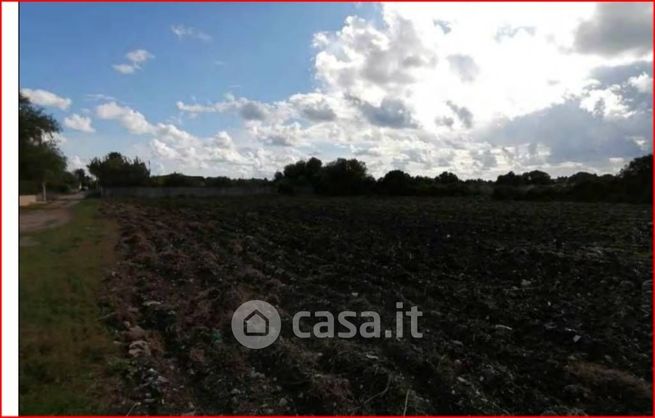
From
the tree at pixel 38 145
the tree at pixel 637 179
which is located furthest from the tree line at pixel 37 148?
the tree at pixel 637 179

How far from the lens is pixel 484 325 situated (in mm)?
6301

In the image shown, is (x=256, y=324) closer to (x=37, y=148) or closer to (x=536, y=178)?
(x=37, y=148)

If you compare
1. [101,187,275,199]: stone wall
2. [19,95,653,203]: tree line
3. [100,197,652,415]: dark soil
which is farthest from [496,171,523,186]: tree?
[100,197,652,415]: dark soil

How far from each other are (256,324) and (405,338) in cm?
209

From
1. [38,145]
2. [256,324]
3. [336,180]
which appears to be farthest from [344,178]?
[256,324]

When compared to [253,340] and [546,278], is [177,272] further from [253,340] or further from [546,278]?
[546,278]

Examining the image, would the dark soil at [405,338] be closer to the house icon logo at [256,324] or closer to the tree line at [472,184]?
the house icon logo at [256,324]

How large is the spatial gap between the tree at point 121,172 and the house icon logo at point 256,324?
57.1 m

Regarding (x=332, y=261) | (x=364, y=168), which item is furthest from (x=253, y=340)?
(x=364, y=168)

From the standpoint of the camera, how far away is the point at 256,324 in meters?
6.51

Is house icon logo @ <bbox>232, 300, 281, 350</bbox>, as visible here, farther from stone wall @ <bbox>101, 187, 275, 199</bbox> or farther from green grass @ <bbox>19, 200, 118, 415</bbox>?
stone wall @ <bbox>101, 187, 275, 199</bbox>

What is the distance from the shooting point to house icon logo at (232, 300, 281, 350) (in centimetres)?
595

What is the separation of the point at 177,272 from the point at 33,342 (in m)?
4.31

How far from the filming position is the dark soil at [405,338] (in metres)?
4.45
